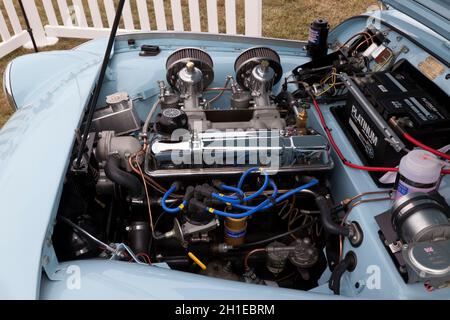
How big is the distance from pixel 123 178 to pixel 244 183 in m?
0.50

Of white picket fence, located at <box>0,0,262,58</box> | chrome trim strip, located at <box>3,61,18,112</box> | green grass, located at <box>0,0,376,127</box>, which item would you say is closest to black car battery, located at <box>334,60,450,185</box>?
chrome trim strip, located at <box>3,61,18,112</box>

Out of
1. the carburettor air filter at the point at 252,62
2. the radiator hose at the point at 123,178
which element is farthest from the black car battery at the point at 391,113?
the radiator hose at the point at 123,178

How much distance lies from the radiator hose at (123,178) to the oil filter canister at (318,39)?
1.32 meters

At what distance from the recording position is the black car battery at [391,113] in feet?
4.99

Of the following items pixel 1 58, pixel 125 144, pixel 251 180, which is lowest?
pixel 1 58

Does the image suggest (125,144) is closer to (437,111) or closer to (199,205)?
(199,205)

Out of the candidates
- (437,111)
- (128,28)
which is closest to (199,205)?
(437,111)

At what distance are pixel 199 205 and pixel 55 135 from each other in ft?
2.12

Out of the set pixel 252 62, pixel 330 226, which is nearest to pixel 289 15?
pixel 252 62

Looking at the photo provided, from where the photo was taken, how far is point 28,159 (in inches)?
59.9

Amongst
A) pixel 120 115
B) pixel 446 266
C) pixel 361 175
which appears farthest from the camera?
pixel 120 115

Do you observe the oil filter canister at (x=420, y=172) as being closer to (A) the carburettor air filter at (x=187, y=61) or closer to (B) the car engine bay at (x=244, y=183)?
(B) the car engine bay at (x=244, y=183)

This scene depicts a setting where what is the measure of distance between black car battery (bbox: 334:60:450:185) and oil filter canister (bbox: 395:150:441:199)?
21 cm

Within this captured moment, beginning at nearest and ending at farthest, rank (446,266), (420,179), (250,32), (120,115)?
1. (446,266)
2. (420,179)
3. (120,115)
4. (250,32)
